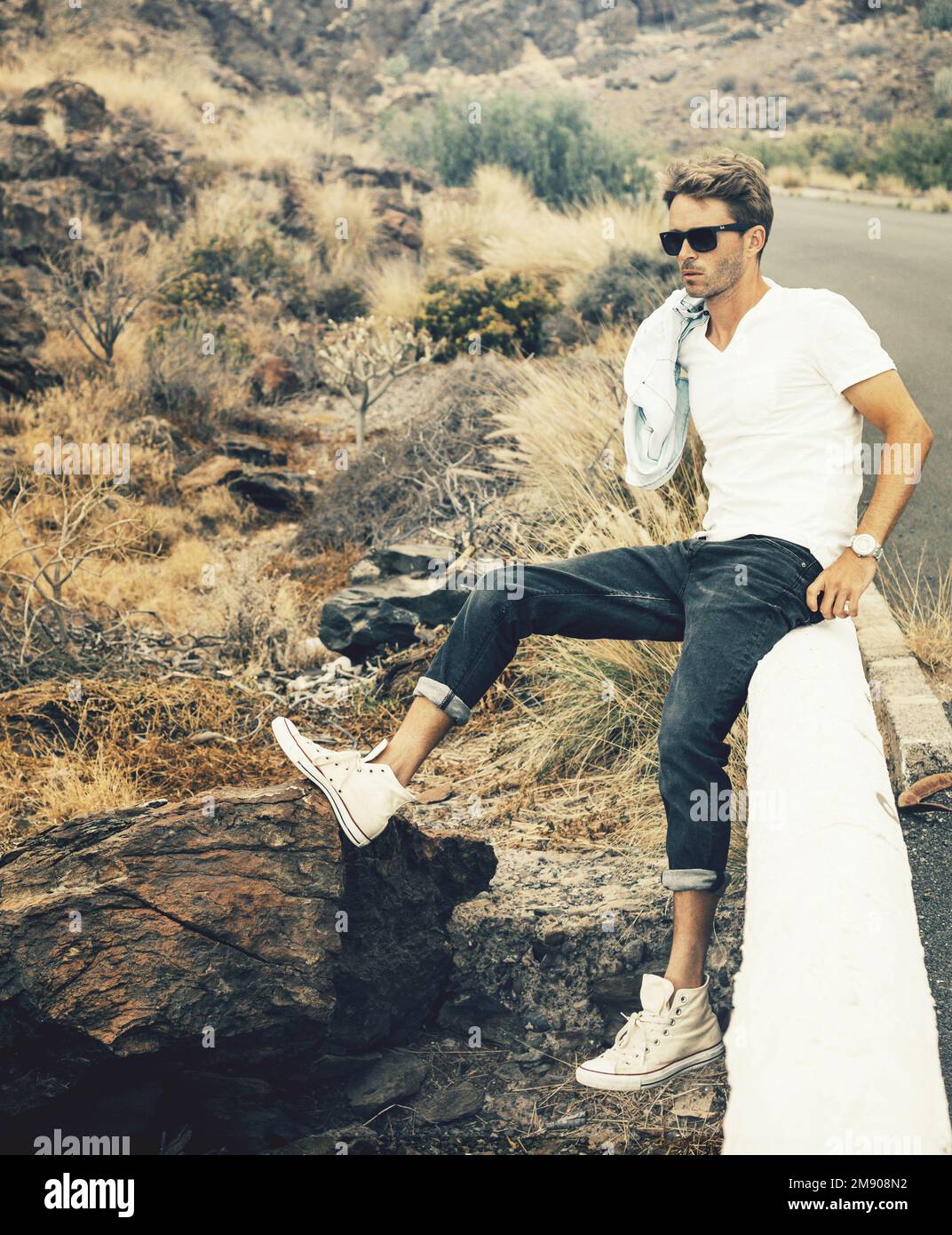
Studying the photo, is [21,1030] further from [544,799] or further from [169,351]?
[169,351]

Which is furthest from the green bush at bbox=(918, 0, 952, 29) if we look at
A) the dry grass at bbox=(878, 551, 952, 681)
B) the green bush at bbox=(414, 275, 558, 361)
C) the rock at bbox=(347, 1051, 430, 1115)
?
the rock at bbox=(347, 1051, 430, 1115)

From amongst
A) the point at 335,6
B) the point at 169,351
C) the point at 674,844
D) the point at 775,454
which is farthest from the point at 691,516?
the point at 335,6

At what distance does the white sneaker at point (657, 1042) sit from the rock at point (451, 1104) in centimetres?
40

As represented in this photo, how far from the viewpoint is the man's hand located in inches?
113

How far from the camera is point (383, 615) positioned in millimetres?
5789

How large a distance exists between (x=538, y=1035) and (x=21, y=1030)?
4.89ft

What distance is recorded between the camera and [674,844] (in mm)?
2809

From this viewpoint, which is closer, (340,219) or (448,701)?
(448,701)

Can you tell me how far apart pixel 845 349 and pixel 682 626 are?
0.92m

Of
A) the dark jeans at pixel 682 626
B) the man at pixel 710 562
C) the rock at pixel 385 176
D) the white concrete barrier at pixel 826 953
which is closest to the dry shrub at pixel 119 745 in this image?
the man at pixel 710 562

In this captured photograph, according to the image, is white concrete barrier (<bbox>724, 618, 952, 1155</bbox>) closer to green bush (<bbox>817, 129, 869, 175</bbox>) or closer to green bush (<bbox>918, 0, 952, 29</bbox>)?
green bush (<bbox>817, 129, 869, 175</bbox>)

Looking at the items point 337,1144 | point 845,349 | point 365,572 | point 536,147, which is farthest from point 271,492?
point 536,147

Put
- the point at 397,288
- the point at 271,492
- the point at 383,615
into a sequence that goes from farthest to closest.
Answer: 1. the point at 397,288
2. the point at 271,492
3. the point at 383,615

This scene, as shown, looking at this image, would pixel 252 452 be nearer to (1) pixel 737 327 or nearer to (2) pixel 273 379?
(2) pixel 273 379
